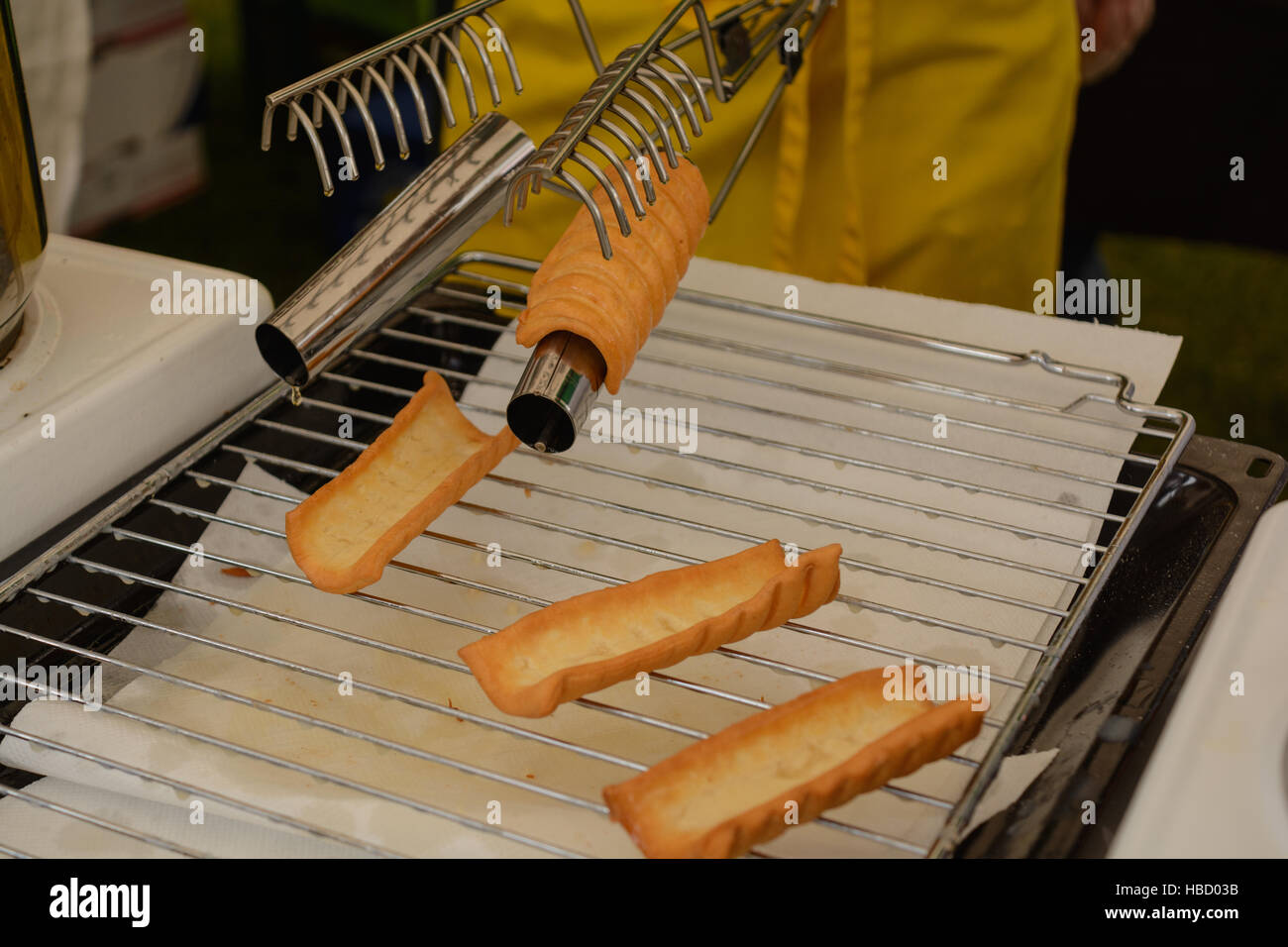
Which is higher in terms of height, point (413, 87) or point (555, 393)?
point (413, 87)

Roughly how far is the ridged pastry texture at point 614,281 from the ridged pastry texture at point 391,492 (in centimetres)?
16

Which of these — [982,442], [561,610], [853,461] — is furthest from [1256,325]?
[561,610]

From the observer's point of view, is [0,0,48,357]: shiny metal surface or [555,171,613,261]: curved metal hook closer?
[555,171,613,261]: curved metal hook

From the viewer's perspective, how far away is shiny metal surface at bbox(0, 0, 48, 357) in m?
0.89

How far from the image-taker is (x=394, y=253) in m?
0.77

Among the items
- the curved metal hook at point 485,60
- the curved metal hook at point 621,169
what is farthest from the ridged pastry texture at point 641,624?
the curved metal hook at point 485,60

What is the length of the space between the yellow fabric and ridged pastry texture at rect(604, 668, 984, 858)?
2.63 feet

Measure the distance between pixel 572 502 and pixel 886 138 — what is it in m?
0.68

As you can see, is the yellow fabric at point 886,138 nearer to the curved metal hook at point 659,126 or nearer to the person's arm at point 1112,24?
the person's arm at point 1112,24

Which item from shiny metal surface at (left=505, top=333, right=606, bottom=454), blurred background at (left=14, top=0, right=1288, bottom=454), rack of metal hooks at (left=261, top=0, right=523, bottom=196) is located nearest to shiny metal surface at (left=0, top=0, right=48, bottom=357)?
rack of metal hooks at (left=261, top=0, right=523, bottom=196)
